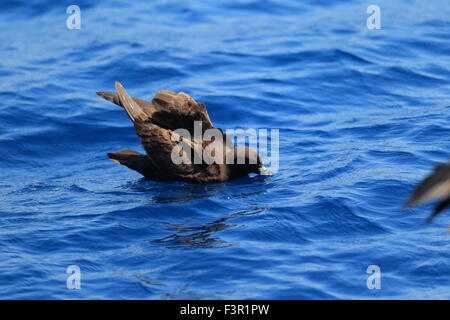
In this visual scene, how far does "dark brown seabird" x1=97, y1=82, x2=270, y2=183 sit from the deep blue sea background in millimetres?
178

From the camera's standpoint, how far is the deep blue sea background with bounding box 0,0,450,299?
6.42 m

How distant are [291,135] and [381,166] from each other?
5.46 ft

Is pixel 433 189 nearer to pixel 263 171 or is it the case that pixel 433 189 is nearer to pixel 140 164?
pixel 263 171

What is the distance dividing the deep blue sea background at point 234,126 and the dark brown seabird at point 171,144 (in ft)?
0.58

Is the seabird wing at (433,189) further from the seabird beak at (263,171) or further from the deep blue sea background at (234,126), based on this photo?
the seabird beak at (263,171)

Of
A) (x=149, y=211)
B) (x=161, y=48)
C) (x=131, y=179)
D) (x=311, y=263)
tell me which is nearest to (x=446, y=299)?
(x=311, y=263)

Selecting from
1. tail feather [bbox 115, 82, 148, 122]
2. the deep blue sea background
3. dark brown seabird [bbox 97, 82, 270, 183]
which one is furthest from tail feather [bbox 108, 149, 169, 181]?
tail feather [bbox 115, 82, 148, 122]

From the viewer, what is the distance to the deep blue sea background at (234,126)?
6.42m

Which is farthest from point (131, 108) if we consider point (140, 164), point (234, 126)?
point (234, 126)

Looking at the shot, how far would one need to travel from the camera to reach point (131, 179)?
9.02 meters

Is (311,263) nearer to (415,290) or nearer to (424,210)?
(415,290)

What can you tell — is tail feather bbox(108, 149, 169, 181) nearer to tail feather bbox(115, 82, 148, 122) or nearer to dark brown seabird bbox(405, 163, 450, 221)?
tail feather bbox(115, 82, 148, 122)

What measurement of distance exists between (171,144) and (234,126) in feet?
8.33
